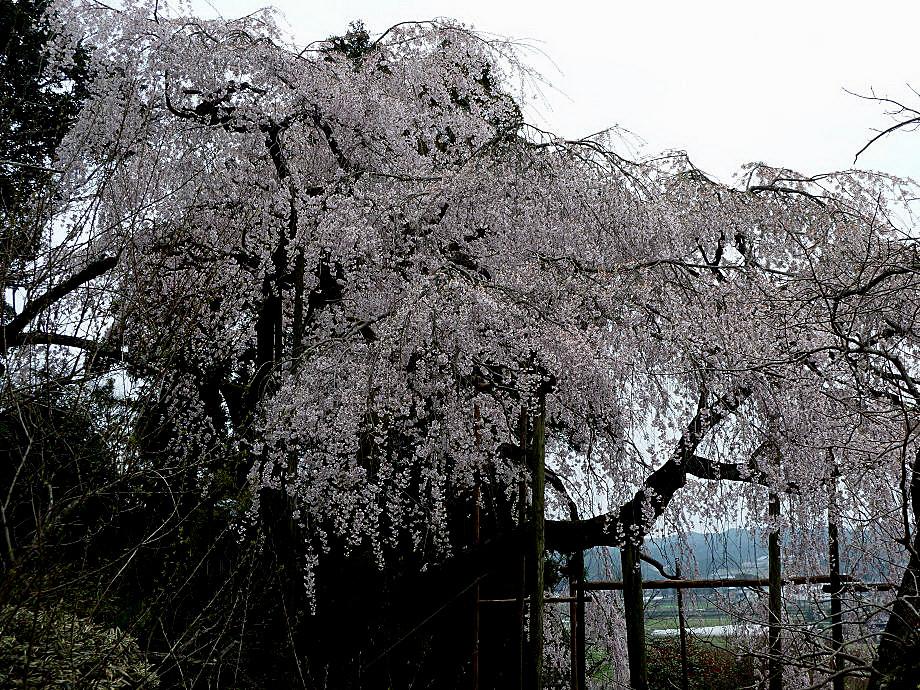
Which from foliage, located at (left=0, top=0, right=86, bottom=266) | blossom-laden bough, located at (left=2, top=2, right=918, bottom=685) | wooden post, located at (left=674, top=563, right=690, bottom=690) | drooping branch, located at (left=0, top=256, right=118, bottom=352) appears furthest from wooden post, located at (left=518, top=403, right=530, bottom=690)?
foliage, located at (left=0, top=0, right=86, bottom=266)

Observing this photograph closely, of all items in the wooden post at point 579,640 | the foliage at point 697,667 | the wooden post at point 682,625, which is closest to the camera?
the wooden post at point 579,640

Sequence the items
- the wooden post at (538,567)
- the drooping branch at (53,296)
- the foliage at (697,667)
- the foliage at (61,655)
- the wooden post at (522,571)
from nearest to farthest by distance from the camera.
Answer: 1. the foliage at (61,655)
2. the wooden post at (538,567)
3. the drooping branch at (53,296)
4. the wooden post at (522,571)
5. the foliage at (697,667)

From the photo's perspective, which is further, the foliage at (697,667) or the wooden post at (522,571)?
the foliage at (697,667)

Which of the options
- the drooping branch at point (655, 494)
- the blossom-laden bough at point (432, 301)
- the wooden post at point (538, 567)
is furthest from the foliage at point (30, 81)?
the wooden post at point (538, 567)

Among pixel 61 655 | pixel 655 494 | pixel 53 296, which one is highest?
pixel 53 296

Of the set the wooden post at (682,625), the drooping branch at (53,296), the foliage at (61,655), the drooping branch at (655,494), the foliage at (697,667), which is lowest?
the foliage at (697,667)

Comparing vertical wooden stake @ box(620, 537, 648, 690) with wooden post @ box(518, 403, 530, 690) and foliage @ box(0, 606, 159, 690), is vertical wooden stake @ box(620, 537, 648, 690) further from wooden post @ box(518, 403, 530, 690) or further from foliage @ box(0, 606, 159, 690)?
foliage @ box(0, 606, 159, 690)

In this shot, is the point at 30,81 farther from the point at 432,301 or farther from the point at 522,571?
the point at 522,571

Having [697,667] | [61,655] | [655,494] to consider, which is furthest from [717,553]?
[697,667]

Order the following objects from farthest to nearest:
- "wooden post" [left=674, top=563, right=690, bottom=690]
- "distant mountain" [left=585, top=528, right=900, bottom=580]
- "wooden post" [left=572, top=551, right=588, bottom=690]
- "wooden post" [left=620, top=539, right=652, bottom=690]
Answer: "wooden post" [left=674, top=563, right=690, bottom=690], "distant mountain" [left=585, top=528, right=900, bottom=580], "wooden post" [left=620, top=539, right=652, bottom=690], "wooden post" [left=572, top=551, right=588, bottom=690]

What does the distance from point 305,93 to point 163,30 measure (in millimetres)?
1194

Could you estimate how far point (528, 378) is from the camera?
5254 millimetres

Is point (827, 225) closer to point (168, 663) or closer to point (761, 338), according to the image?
point (761, 338)

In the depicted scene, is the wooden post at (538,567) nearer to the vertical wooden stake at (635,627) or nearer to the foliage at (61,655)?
the vertical wooden stake at (635,627)
